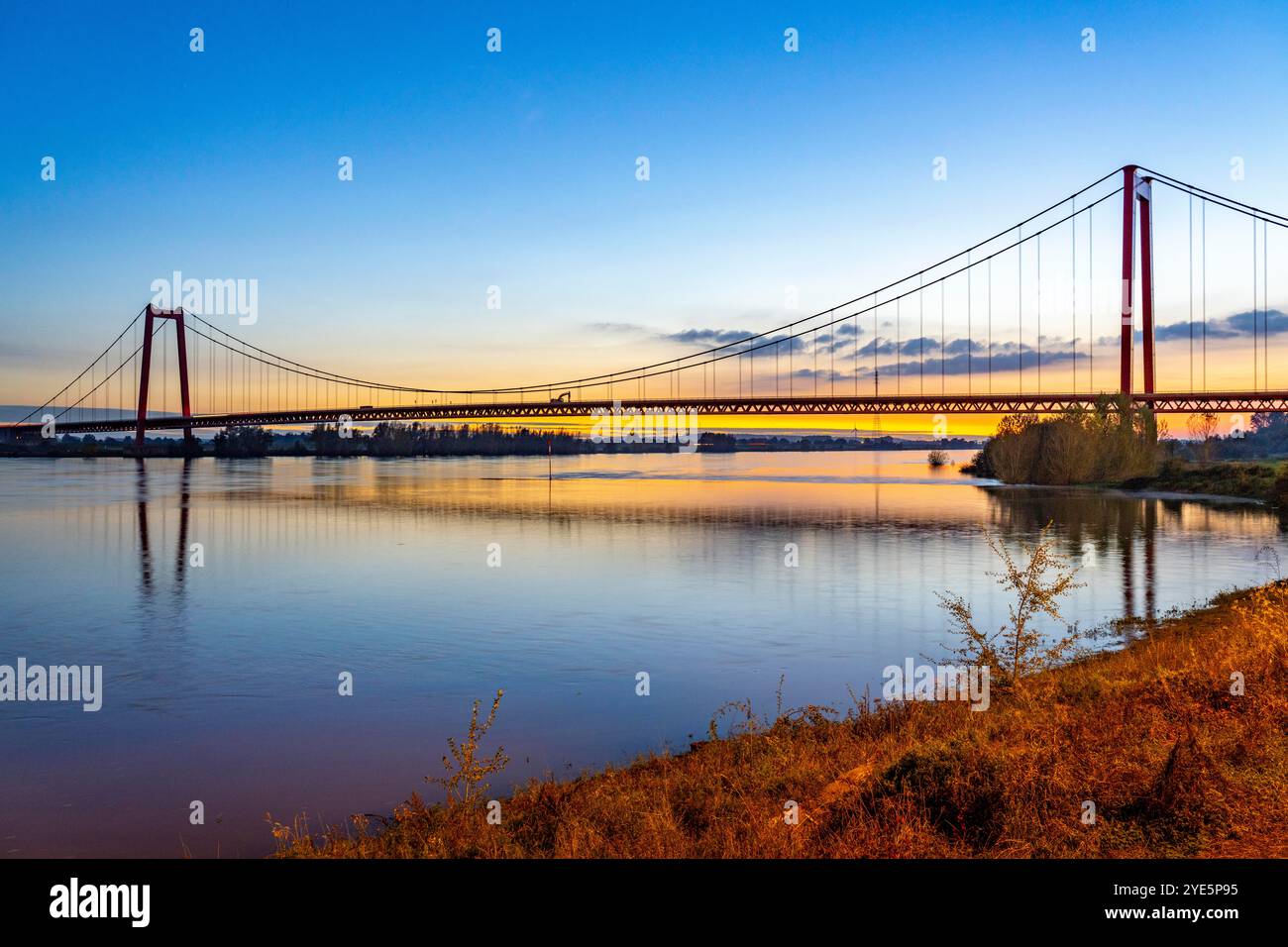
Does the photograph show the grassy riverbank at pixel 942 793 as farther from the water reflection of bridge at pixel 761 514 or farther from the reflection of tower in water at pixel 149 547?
the reflection of tower in water at pixel 149 547

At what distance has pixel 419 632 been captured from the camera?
16.2 metres

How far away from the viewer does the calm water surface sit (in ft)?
28.3

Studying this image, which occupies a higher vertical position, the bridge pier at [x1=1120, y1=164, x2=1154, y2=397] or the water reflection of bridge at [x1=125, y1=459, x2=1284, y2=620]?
the bridge pier at [x1=1120, y1=164, x2=1154, y2=397]

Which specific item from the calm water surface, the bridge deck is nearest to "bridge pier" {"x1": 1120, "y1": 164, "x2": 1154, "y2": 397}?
the bridge deck

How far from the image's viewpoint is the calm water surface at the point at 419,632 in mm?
8641

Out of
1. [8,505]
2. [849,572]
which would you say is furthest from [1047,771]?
[8,505]

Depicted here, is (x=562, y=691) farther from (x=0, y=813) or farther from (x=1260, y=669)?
(x=1260, y=669)

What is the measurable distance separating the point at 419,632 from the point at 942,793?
37.3ft

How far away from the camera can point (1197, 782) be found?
6.23 m

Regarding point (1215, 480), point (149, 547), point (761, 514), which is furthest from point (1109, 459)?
point (149, 547)

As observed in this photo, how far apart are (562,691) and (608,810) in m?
5.21

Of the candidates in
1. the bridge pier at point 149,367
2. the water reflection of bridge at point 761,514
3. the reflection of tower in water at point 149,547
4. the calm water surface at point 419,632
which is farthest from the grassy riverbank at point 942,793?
the bridge pier at point 149,367

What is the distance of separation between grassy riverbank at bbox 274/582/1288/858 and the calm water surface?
1.35m

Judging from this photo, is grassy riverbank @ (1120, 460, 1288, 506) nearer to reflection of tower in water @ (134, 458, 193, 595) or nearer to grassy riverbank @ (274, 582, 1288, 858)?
grassy riverbank @ (274, 582, 1288, 858)
